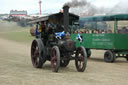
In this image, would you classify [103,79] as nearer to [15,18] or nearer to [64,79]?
[64,79]

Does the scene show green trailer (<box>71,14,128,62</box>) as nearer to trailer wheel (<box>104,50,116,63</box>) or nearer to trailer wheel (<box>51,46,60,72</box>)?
trailer wheel (<box>104,50,116,63</box>)

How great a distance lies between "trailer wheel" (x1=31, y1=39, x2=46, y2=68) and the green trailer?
177 inches

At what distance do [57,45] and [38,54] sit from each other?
1232mm

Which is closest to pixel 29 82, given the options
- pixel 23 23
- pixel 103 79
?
pixel 103 79

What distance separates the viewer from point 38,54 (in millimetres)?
10938

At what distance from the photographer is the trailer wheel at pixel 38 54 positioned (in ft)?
34.3

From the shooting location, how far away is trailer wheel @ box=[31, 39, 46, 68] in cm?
1045

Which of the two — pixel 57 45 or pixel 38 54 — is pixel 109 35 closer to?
pixel 38 54

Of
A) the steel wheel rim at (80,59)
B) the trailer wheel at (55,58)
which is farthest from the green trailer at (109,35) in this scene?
the trailer wheel at (55,58)

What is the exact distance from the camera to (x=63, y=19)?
10.6 metres

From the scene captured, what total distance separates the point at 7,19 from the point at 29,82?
65.7 meters

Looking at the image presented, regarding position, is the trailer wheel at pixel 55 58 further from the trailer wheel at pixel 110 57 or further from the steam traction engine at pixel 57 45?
the trailer wheel at pixel 110 57

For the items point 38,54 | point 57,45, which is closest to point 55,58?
point 57,45

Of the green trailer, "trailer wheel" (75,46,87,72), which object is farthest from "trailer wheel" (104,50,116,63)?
"trailer wheel" (75,46,87,72)
